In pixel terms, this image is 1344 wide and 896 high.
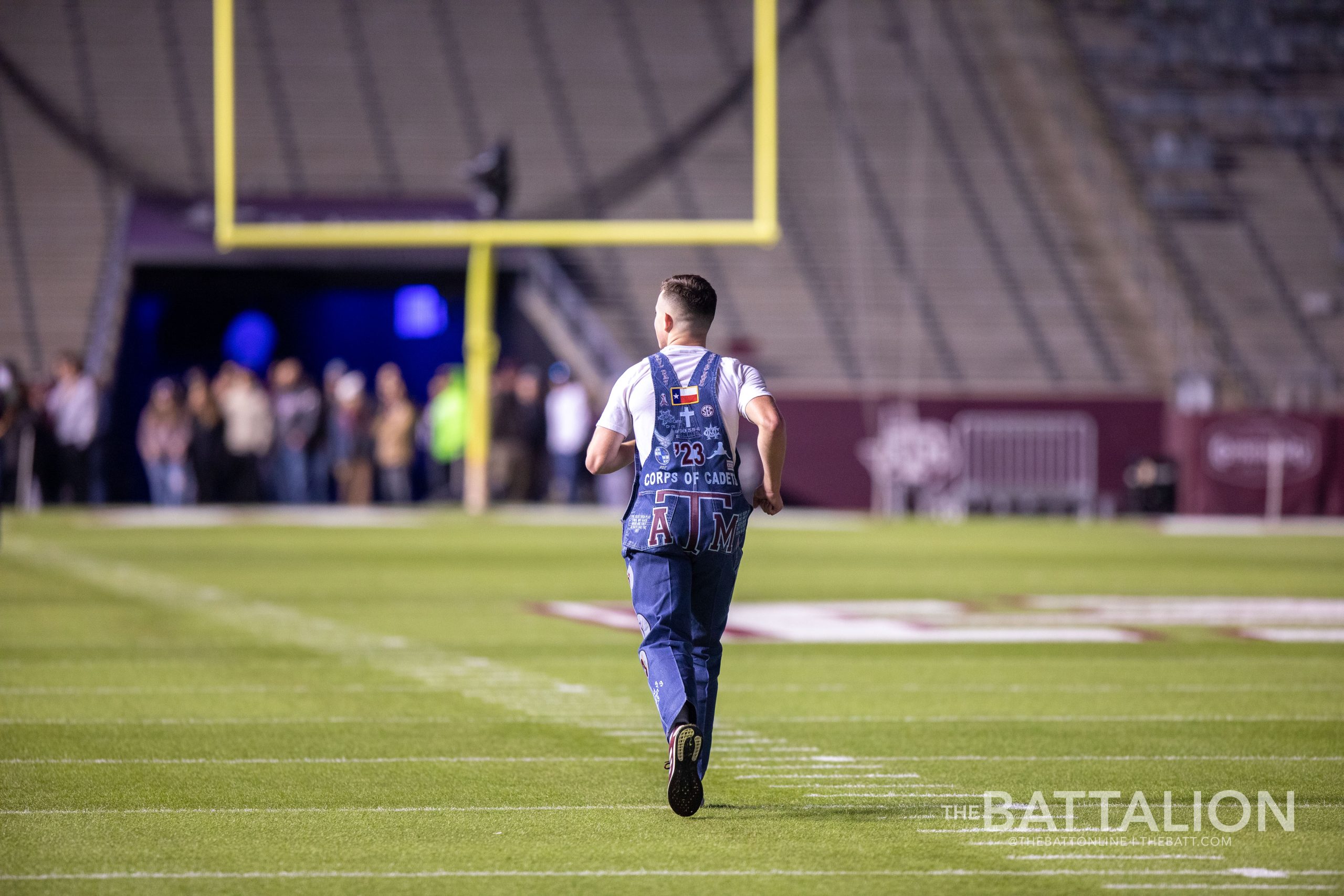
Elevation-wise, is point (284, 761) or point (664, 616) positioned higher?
point (664, 616)

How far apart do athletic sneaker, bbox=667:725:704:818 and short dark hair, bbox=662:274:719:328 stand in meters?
1.14

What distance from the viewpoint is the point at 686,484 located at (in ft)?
17.2

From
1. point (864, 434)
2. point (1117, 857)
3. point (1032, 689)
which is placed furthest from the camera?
point (864, 434)

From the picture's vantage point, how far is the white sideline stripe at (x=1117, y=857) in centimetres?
470

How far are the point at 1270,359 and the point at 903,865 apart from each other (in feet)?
78.0

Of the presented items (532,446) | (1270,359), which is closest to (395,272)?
(532,446)

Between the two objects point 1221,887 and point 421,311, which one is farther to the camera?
point 421,311

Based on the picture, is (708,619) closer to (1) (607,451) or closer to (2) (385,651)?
(1) (607,451)

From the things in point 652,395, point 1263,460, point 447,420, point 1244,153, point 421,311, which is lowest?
point 652,395

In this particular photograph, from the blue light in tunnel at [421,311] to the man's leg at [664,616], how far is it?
71.6 ft

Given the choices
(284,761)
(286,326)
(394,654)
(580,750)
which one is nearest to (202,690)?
(394,654)

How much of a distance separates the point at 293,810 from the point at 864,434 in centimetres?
1791

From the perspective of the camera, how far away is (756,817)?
5.24 m

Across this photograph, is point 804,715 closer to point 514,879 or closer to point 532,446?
point 514,879
